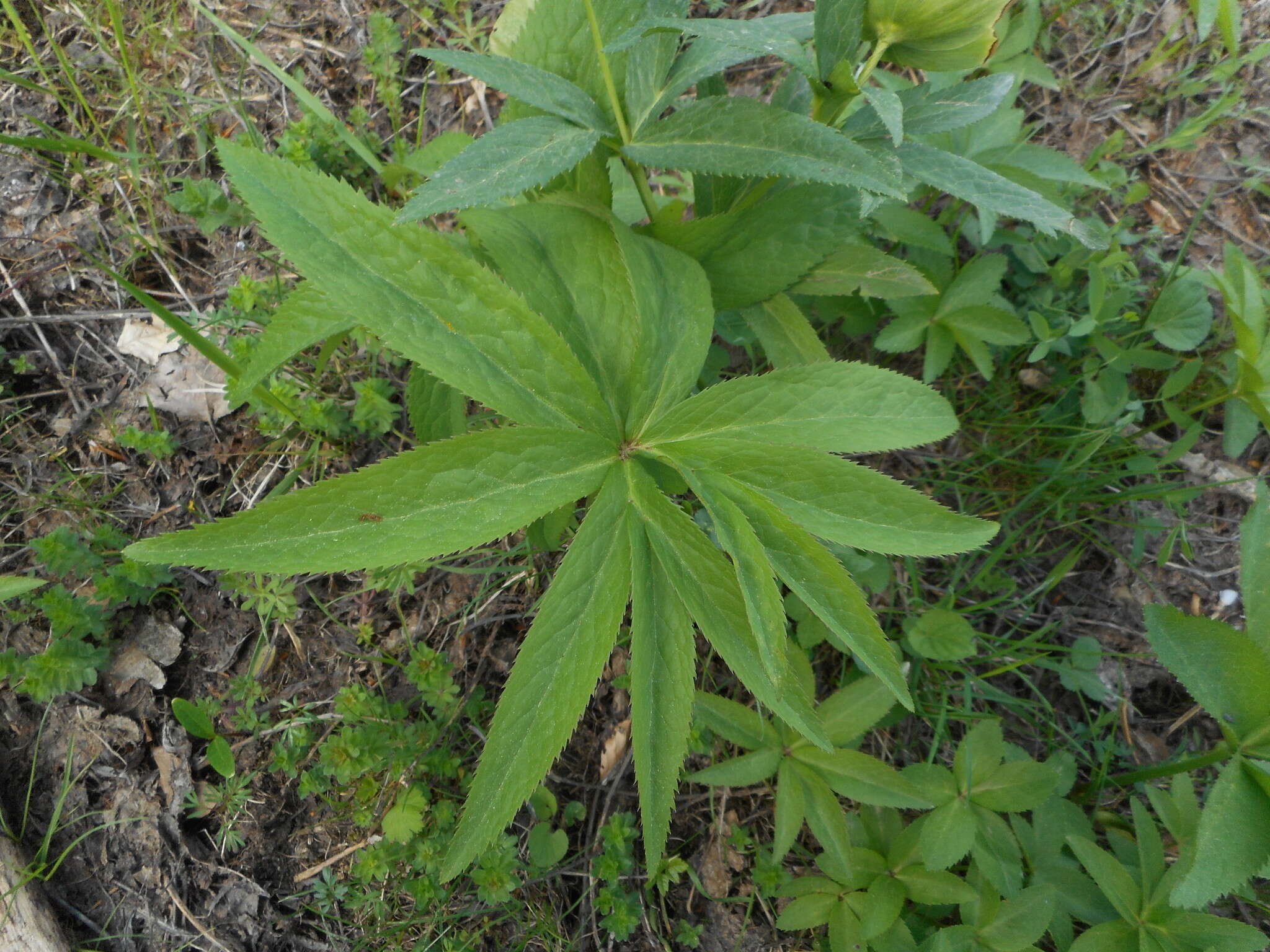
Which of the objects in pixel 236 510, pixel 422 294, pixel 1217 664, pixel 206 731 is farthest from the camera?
pixel 236 510

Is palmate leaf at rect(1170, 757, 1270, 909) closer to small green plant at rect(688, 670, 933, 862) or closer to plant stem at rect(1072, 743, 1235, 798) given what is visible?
plant stem at rect(1072, 743, 1235, 798)

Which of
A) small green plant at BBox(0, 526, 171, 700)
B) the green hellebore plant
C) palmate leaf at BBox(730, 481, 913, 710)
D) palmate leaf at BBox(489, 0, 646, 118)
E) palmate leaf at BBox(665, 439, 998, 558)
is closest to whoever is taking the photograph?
the green hellebore plant

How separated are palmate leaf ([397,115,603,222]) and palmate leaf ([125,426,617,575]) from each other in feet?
1.52

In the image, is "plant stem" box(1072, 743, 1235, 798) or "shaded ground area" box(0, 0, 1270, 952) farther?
"shaded ground area" box(0, 0, 1270, 952)

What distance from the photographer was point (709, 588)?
154 cm

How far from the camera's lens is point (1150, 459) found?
271 cm

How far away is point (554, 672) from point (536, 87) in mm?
1312

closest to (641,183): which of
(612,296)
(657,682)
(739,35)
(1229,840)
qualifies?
(612,296)

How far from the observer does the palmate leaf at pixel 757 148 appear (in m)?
1.49

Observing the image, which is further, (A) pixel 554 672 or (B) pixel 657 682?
(B) pixel 657 682

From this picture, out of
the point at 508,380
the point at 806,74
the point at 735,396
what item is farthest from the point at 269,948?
the point at 806,74

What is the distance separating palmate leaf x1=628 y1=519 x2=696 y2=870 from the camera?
153 centimetres

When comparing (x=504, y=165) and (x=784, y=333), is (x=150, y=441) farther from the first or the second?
(x=784, y=333)

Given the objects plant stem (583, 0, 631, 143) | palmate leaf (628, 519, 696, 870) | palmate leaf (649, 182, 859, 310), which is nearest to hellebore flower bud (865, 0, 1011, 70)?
palmate leaf (649, 182, 859, 310)
